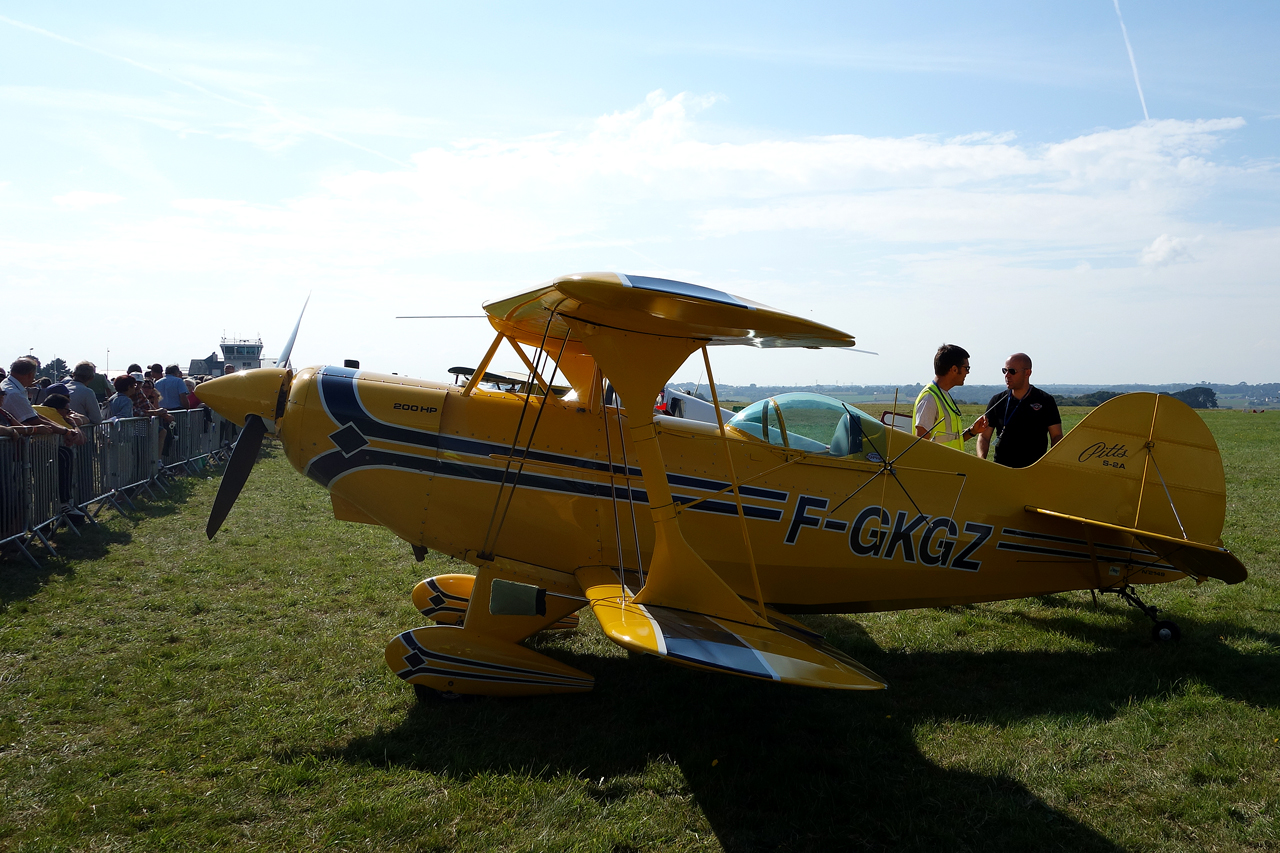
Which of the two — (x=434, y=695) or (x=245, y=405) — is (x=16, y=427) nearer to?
(x=245, y=405)

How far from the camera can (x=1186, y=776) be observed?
3680mm

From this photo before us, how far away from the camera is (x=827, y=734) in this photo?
4266 millimetres

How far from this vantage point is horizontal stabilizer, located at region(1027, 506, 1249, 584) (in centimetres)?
495

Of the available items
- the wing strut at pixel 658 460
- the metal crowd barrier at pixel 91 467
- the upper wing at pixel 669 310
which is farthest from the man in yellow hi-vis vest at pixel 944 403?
the metal crowd barrier at pixel 91 467

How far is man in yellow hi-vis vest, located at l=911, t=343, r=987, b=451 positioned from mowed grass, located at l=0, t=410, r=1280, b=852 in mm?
1633

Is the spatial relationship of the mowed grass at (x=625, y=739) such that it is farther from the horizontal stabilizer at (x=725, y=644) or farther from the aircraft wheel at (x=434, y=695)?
the horizontal stabilizer at (x=725, y=644)

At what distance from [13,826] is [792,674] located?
11.3 ft

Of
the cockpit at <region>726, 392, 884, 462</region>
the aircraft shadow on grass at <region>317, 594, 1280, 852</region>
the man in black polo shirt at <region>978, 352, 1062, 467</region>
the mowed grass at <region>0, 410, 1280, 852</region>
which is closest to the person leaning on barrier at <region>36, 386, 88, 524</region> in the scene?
the mowed grass at <region>0, 410, 1280, 852</region>

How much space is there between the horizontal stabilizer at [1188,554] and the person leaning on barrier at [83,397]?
1063cm

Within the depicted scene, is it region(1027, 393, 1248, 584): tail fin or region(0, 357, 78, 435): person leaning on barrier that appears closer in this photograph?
region(1027, 393, 1248, 584): tail fin

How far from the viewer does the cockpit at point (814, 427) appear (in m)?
5.20

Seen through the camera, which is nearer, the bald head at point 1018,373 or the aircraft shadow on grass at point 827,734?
the aircraft shadow on grass at point 827,734

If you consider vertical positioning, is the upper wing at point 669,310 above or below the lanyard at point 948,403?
above

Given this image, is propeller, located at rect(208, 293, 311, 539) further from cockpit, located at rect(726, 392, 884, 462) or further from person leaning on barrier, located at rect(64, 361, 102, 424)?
person leaning on barrier, located at rect(64, 361, 102, 424)
